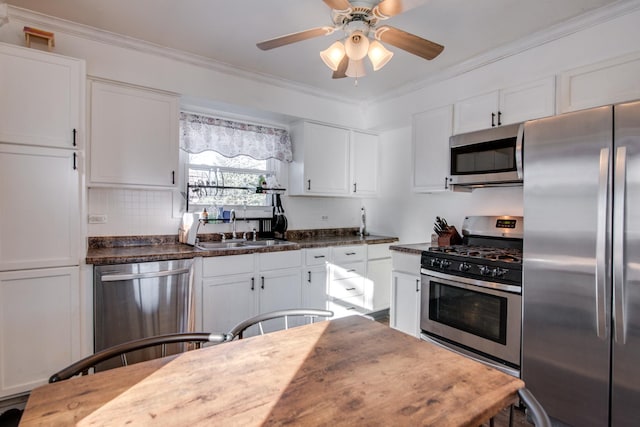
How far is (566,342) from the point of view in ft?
6.07

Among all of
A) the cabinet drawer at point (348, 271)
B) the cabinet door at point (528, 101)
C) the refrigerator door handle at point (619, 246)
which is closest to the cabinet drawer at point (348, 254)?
the cabinet drawer at point (348, 271)

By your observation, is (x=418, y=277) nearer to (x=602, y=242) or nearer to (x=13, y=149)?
(x=602, y=242)

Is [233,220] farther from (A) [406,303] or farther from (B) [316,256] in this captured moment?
(A) [406,303]

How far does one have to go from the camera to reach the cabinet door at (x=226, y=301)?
2.66 meters

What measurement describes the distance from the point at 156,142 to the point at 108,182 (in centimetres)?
47

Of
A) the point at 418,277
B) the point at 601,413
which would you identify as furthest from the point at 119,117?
the point at 601,413

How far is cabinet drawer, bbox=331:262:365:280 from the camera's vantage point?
3.43m

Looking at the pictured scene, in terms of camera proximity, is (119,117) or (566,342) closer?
(566,342)

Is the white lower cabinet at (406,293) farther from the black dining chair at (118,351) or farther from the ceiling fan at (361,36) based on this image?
the black dining chair at (118,351)

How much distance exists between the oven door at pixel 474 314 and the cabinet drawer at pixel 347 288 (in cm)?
93

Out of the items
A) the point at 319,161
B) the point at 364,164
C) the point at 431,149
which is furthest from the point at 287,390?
the point at 364,164

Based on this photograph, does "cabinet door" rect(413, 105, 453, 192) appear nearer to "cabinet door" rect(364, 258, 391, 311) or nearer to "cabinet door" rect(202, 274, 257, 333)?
"cabinet door" rect(364, 258, 391, 311)

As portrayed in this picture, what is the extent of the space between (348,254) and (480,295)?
4.77ft

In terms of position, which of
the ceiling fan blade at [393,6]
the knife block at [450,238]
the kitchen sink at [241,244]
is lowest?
the kitchen sink at [241,244]
